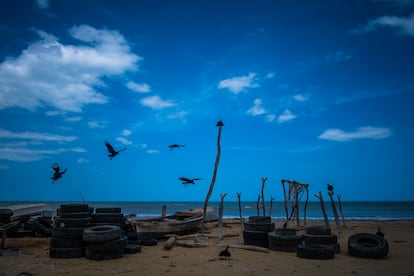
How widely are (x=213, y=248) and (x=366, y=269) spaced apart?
5923mm

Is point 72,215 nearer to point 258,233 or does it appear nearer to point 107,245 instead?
point 107,245

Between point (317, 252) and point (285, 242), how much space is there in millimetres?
1659

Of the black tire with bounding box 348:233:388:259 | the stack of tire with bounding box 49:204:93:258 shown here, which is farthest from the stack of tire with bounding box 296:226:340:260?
the stack of tire with bounding box 49:204:93:258

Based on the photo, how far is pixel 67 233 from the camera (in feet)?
36.6

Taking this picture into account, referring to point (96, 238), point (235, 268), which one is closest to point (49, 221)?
point (96, 238)

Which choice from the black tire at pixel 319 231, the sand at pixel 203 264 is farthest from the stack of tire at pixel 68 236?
the black tire at pixel 319 231

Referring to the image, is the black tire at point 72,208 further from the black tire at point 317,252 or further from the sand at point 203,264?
the black tire at point 317,252

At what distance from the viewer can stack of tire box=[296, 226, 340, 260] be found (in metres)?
10.7

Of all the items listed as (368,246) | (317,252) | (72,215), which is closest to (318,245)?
(317,252)

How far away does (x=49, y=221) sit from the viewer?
1600cm

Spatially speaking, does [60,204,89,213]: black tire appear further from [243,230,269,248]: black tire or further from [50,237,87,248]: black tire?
[243,230,269,248]: black tire

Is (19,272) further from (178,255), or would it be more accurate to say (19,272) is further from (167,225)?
(167,225)

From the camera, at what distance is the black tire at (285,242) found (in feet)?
40.0

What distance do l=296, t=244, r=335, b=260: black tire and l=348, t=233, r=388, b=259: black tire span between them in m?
0.92
